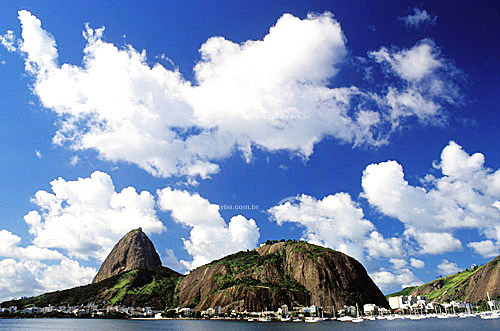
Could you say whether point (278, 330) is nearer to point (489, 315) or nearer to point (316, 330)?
point (316, 330)

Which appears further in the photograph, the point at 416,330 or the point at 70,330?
the point at 70,330

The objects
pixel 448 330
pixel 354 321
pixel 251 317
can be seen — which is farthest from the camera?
pixel 251 317

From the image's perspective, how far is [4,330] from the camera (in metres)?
133

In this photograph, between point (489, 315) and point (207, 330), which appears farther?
point (489, 315)

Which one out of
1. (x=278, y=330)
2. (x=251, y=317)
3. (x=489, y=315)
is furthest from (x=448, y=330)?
(x=251, y=317)

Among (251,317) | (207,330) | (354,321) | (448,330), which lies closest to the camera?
(448,330)

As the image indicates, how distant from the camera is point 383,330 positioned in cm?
12219

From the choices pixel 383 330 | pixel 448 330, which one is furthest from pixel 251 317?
pixel 448 330

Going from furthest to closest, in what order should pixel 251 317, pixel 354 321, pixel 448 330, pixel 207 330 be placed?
1. pixel 251 317
2. pixel 354 321
3. pixel 207 330
4. pixel 448 330

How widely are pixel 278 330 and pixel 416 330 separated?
1703 inches

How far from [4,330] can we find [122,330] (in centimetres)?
4106

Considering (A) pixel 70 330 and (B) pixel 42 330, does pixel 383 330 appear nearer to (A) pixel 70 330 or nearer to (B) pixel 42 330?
(A) pixel 70 330

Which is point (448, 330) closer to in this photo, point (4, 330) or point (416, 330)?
point (416, 330)

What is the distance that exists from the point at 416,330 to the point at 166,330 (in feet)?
272
